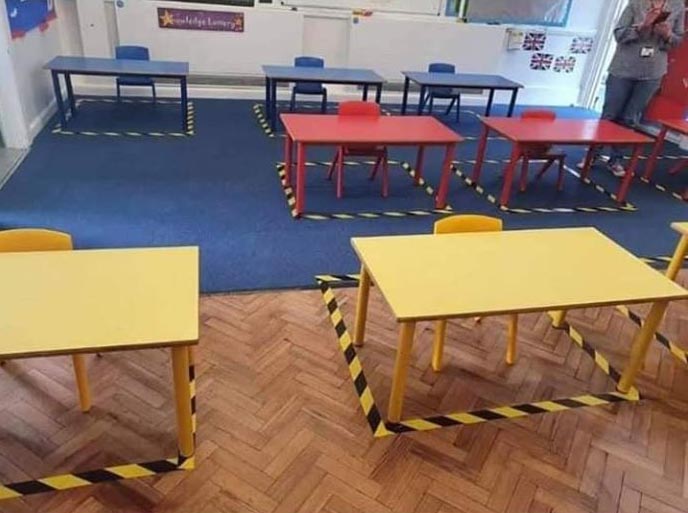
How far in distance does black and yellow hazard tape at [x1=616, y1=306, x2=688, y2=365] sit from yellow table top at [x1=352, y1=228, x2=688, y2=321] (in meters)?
0.91

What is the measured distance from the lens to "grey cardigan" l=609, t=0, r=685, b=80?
4922mm

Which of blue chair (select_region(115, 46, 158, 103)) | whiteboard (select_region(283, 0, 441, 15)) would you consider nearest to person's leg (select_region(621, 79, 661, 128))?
whiteboard (select_region(283, 0, 441, 15))

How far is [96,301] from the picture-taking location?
179cm

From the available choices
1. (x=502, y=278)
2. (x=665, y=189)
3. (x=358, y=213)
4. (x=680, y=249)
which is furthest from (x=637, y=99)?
(x=502, y=278)

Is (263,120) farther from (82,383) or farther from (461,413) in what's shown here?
(461,413)

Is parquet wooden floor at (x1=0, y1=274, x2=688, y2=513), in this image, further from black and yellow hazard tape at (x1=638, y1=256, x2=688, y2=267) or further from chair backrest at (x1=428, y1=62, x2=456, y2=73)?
chair backrest at (x1=428, y1=62, x2=456, y2=73)

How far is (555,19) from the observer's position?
7633 millimetres

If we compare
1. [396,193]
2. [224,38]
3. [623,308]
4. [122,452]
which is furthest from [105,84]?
[623,308]

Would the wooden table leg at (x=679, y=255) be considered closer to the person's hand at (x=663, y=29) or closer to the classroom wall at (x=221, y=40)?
the person's hand at (x=663, y=29)

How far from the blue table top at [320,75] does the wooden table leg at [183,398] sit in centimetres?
444

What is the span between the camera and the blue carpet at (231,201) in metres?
3.58

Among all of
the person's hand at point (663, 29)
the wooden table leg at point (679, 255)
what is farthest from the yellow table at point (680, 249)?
the person's hand at point (663, 29)

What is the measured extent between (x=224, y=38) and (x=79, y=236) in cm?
414

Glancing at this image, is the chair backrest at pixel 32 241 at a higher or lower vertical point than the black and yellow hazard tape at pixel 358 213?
higher
